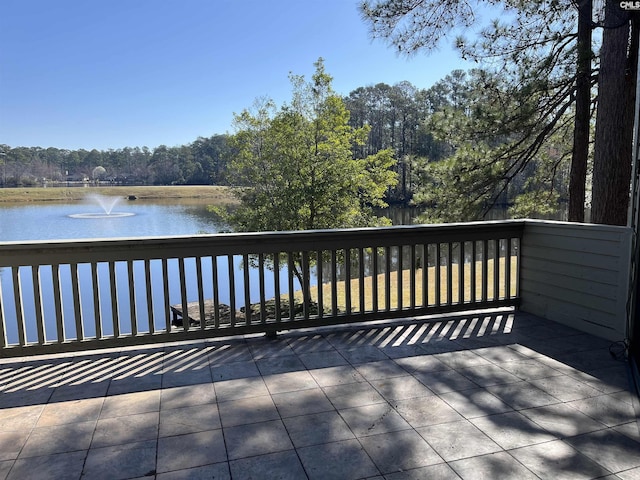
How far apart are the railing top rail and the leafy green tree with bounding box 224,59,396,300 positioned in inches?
293

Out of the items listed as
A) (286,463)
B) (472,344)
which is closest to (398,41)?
(472,344)

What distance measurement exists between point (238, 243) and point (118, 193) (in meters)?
14.8

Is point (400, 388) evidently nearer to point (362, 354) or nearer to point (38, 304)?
point (362, 354)

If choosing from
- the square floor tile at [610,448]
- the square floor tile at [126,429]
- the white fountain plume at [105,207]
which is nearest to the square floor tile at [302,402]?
the square floor tile at [126,429]

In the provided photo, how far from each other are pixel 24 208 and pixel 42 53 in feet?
41.9

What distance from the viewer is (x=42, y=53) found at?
2289 centimetres

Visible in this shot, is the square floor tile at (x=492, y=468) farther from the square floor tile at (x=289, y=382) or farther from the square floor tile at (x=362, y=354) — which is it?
the square floor tile at (x=362, y=354)

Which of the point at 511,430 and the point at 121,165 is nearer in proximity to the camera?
the point at 511,430

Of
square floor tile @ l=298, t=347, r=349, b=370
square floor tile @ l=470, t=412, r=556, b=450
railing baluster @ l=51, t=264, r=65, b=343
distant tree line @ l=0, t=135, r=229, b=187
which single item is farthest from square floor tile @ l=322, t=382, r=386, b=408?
distant tree line @ l=0, t=135, r=229, b=187

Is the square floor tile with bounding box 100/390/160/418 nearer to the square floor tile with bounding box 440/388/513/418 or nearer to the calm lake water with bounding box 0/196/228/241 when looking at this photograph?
the square floor tile with bounding box 440/388/513/418

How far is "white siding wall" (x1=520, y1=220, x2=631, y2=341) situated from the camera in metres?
3.23

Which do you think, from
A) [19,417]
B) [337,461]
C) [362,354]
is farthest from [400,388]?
[19,417]

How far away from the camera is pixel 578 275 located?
11.6 feet

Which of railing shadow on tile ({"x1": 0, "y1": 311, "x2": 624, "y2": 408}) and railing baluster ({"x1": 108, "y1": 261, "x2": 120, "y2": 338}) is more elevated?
railing baluster ({"x1": 108, "y1": 261, "x2": 120, "y2": 338})
